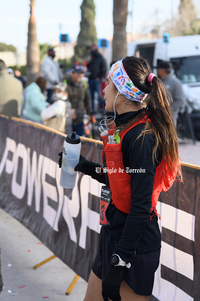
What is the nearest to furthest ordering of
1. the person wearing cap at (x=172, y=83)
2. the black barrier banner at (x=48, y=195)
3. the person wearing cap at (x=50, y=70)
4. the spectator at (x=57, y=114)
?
the black barrier banner at (x=48, y=195) → the spectator at (x=57, y=114) → the person wearing cap at (x=172, y=83) → the person wearing cap at (x=50, y=70)

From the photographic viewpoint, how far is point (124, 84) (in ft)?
6.31

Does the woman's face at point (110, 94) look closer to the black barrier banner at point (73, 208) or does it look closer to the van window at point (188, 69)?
the black barrier banner at point (73, 208)

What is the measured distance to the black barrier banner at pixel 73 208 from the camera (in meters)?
2.61

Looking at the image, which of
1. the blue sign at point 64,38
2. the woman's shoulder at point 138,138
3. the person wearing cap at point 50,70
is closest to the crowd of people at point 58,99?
the person wearing cap at point 50,70

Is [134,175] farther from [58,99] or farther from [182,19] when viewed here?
[182,19]

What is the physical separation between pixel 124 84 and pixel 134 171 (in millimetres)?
488

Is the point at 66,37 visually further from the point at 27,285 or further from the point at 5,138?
the point at 27,285

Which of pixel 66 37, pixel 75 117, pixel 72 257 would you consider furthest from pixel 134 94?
pixel 66 37

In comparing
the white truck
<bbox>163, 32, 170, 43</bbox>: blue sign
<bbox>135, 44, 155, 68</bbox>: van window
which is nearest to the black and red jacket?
the white truck

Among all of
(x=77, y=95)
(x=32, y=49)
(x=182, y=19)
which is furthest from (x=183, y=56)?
(x=182, y=19)

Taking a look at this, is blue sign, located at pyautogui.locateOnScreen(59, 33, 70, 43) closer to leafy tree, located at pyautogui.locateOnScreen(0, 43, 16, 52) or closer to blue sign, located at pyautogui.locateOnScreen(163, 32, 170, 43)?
blue sign, located at pyautogui.locateOnScreen(163, 32, 170, 43)

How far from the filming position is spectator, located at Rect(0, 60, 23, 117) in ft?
22.7

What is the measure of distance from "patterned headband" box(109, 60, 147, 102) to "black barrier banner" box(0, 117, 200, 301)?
2.97ft

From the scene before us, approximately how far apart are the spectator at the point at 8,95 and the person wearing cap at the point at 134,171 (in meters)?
5.24
